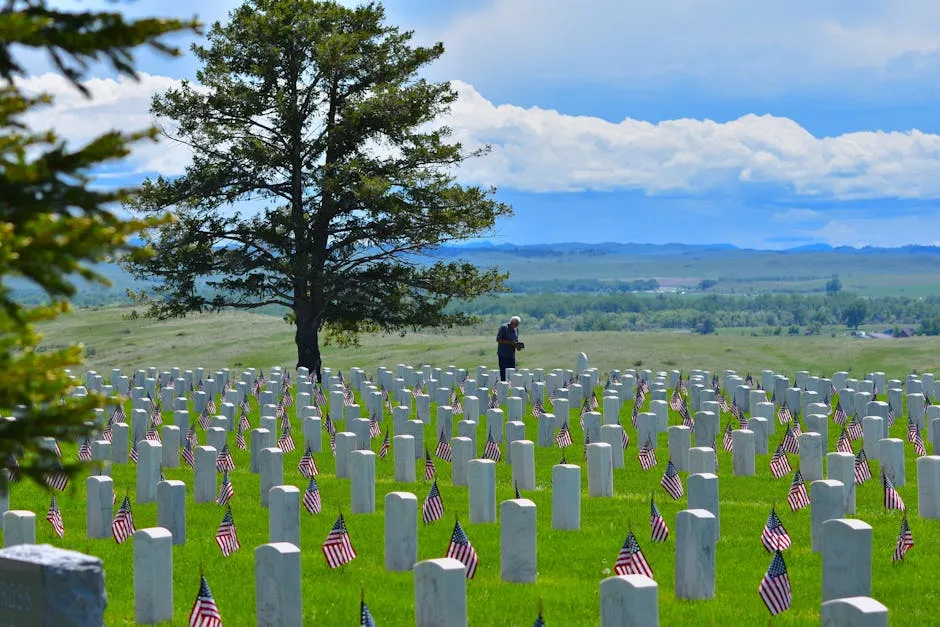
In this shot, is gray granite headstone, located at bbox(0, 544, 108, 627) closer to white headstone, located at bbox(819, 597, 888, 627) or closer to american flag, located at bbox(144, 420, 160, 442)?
white headstone, located at bbox(819, 597, 888, 627)

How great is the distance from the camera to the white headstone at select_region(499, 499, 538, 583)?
10.9m

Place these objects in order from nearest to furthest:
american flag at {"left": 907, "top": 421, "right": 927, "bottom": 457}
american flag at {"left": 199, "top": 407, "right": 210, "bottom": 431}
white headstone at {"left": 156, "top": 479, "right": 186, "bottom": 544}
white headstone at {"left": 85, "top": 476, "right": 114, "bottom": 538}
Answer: white headstone at {"left": 156, "top": 479, "right": 186, "bottom": 544} → white headstone at {"left": 85, "top": 476, "right": 114, "bottom": 538} → american flag at {"left": 907, "top": 421, "right": 927, "bottom": 457} → american flag at {"left": 199, "top": 407, "right": 210, "bottom": 431}

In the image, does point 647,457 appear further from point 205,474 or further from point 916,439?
point 205,474

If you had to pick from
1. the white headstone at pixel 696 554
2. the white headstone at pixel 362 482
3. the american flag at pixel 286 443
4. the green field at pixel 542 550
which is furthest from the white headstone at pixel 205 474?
the white headstone at pixel 696 554

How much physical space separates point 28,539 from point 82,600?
4348 mm

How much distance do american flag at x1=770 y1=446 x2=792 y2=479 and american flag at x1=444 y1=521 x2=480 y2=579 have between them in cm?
736

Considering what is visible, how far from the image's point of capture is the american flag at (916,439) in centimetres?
1933

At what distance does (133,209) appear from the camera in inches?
1205

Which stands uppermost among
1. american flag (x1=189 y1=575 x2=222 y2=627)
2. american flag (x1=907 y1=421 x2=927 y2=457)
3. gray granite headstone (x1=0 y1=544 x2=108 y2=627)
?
gray granite headstone (x1=0 y1=544 x2=108 y2=627)

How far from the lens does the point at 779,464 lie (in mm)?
17266

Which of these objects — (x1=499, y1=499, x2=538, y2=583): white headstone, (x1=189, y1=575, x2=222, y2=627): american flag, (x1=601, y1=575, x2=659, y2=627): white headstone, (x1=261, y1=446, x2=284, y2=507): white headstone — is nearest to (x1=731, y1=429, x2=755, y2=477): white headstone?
(x1=261, y1=446, x2=284, y2=507): white headstone

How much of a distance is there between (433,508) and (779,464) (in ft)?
18.9

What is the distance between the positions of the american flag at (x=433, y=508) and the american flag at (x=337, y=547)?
2286 mm

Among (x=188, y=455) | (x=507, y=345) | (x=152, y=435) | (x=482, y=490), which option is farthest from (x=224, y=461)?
(x=507, y=345)
